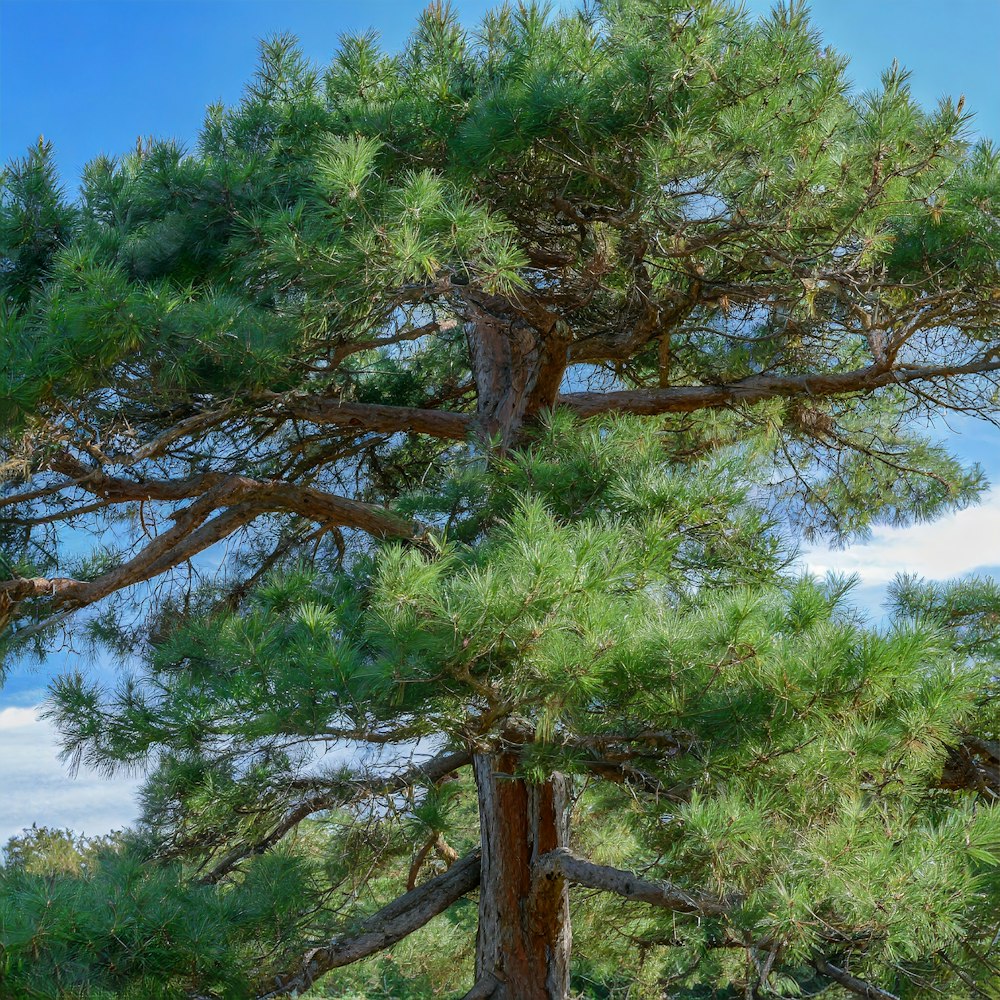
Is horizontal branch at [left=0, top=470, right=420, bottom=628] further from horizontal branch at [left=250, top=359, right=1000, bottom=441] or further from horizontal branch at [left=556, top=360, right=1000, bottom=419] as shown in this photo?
horizontal branch at [left=556, top=360, right=1000, bottom=419]

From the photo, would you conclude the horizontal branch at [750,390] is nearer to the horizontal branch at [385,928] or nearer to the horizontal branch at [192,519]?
the horizontal branch at [192,519]

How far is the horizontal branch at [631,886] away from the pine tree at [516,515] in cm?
1

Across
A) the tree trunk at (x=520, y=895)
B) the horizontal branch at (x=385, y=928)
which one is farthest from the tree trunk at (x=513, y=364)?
the horizontal branch at (x=385, y=928)

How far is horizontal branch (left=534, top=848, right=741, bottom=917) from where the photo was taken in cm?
194

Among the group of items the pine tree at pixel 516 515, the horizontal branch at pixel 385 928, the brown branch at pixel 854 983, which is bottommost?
the brown branch at pixel 854 983

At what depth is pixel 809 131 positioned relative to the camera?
7.94ft

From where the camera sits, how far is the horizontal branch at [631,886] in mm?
1942

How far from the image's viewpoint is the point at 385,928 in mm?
2824

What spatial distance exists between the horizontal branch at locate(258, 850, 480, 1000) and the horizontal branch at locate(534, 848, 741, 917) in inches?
14.0

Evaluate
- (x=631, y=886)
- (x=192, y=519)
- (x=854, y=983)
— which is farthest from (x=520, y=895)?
(x=192, y=519)

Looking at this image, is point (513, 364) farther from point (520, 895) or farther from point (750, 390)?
point (520, 895)

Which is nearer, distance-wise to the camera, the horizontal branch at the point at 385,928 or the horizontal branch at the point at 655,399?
the horizontal branch at the point at 385,928

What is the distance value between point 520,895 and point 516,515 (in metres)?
1.52

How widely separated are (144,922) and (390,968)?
2.76 metres
